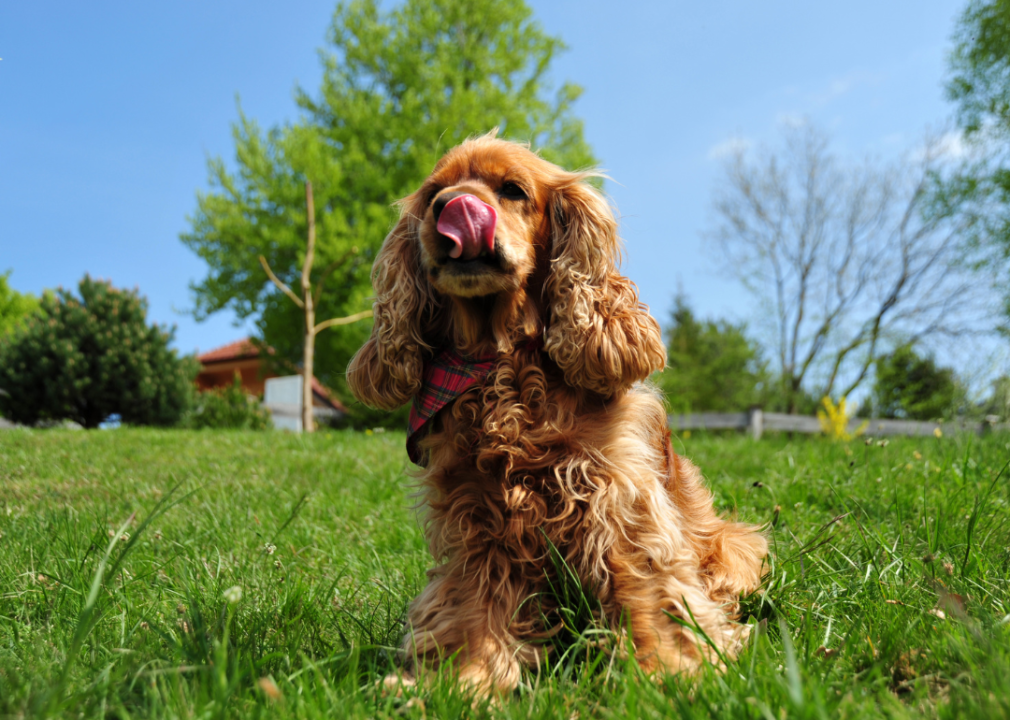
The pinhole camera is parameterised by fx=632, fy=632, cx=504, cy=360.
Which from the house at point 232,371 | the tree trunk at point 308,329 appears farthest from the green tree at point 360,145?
the house at point 232,371

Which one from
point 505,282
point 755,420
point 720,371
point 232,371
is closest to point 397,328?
point 505,282

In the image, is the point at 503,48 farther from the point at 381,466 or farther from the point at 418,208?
the point at 418,208

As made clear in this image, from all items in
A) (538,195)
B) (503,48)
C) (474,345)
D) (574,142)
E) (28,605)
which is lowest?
(28,605)

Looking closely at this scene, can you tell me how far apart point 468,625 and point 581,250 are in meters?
1.19

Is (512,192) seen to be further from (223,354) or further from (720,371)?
(223,354)

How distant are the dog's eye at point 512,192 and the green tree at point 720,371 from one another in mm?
22212

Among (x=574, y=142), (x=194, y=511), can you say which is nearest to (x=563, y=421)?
(x=194, y=511)

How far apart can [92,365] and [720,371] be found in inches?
841

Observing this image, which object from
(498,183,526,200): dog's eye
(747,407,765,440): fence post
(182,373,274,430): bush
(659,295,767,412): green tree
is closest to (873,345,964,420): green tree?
(659,295,767,412): green tree

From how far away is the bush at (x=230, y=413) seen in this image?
13250 mm

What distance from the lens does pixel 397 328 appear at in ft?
6.97

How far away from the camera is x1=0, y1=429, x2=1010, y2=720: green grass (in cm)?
123

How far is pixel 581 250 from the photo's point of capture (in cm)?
208

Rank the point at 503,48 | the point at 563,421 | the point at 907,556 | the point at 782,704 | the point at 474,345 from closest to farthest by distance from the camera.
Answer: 1. the point at 782,704
2. the point at 563,421
3. the point at 474,345
4. the point at 907,556
5. the point at 503,48
